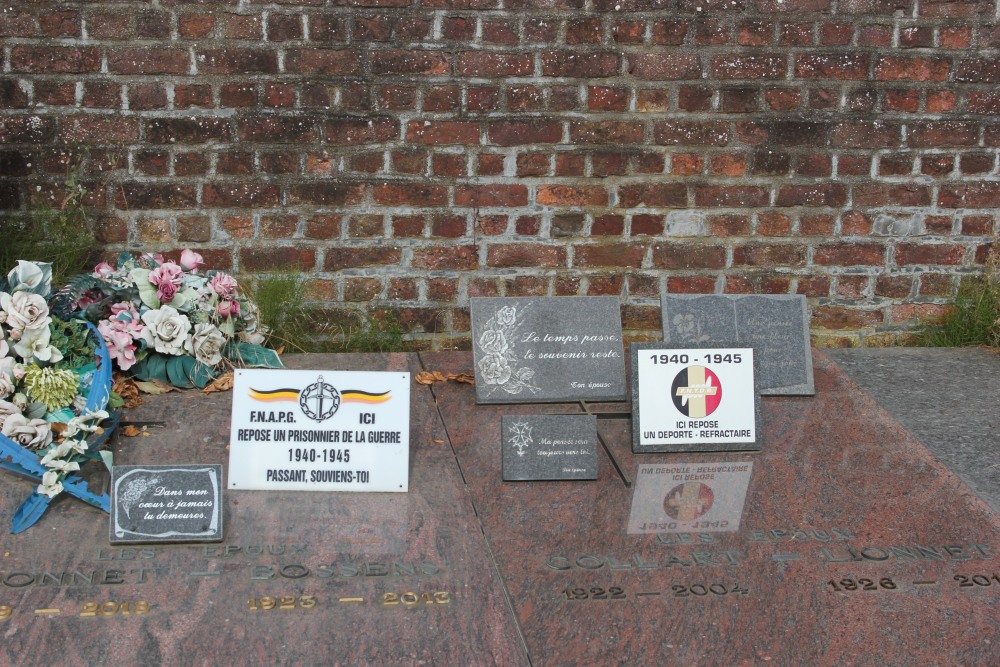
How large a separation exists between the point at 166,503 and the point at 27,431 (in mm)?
492

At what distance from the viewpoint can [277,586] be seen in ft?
6.74

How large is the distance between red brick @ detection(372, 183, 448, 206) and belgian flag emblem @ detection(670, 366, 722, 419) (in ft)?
4.21

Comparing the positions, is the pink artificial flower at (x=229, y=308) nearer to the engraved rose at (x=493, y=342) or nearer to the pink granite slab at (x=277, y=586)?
the pink granite slab at (x=277, y=586)

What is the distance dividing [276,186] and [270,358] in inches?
27.2

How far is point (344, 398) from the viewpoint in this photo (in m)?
2.42

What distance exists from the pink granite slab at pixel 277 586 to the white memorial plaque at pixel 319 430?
0.04m

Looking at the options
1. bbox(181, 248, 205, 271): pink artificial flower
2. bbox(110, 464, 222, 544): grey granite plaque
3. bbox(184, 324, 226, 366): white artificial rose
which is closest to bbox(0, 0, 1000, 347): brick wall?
bbox(181, 248, 205, 271): pink artificial flower

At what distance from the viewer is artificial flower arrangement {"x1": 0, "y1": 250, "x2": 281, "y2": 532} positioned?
243 cm

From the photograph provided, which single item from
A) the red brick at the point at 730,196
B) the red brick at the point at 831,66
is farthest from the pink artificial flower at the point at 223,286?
the red brick at the point at 831,66

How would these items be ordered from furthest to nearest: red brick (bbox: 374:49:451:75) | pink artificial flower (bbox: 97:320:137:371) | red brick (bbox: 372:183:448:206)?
red brick (bbox: 372:183:448:206)
red brick (bbox: 374:49:451:75)
pink artificial flower (bbox: 97:320:137:371)

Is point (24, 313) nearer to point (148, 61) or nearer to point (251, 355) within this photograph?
point (251, 355)

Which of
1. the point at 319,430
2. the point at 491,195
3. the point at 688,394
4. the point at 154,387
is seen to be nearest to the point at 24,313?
the point at 154,387

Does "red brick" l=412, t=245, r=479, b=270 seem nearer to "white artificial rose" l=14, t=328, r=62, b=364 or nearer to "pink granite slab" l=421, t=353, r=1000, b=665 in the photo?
"pink granite slab" l=421, t=353, r=1000, b=665

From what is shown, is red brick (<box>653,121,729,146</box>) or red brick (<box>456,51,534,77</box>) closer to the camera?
red brick (<box>456,51,534,77</box>)
